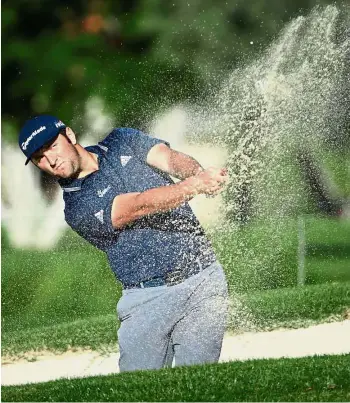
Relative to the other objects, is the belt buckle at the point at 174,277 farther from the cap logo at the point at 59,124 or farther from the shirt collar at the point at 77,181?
the cap logo at the point at 59,124

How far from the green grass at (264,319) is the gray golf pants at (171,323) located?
1.14 ft

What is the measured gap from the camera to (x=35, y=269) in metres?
5.42

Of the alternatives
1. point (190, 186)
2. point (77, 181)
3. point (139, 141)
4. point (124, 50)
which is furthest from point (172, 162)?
point (124, 50)

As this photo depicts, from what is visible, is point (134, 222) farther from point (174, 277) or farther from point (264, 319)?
point (264, 319)

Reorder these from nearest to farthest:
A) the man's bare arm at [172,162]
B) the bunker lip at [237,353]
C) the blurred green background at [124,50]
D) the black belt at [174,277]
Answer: the black belt at [174,277] < the man's bare arm at [172,162] < the bunker lip at [237,353] < the blurred green background at [124,50]

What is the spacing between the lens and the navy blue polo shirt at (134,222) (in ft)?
15.6

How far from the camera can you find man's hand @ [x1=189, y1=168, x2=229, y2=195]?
434cm

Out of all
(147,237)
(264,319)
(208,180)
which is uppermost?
(208,180)

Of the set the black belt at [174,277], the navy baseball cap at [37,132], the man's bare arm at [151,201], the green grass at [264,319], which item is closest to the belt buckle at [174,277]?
the black belt at [174,277]

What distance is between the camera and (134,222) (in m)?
4.76

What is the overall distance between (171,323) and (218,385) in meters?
0.74

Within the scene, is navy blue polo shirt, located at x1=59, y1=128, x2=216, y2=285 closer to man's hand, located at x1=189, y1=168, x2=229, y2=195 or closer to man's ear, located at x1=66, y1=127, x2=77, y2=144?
man's ear, located at x1=66, y1=127, x2=77, y2=144

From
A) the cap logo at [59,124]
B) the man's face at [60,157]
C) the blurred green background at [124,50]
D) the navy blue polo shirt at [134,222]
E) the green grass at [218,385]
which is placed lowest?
the green grass at [218,385]

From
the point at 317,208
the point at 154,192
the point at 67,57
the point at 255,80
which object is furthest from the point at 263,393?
the point at 67,57
